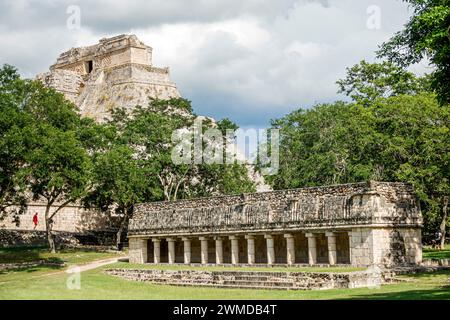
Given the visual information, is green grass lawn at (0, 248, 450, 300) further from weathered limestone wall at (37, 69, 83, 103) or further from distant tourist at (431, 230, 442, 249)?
weathered limestone wall at (37, 69, 83, 103)

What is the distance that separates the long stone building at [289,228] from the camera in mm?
31422

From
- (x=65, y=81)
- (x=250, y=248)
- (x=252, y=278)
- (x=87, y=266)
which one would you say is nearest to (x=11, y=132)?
(x=87, y=266)

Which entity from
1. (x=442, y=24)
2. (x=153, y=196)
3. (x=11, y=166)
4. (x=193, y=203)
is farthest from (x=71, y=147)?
(x=442, y=24)

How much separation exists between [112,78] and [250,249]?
54822 mm

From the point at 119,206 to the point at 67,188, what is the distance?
995cm

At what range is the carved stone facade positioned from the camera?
83875 millimetres

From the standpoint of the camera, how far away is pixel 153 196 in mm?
55844

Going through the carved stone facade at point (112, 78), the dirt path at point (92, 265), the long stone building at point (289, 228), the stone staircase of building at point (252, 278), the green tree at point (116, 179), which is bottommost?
the stone staircase of building at point (252, 278)

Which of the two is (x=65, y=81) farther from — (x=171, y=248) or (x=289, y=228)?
(x=289, y=228)


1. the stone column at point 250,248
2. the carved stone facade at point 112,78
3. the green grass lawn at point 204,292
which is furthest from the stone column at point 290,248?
the carved stone facade at point 112,78

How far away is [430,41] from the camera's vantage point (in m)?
24.5

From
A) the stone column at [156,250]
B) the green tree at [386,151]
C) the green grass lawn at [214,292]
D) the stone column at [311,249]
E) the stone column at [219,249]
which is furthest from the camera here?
the stone column at [156,250]

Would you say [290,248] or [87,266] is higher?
[290,248]

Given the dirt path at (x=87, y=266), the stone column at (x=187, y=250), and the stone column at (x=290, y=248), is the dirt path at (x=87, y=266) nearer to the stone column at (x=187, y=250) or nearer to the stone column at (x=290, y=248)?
the stone column at (x=187, y=250)
